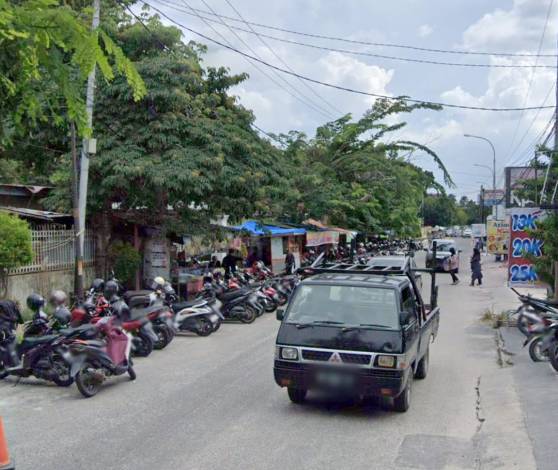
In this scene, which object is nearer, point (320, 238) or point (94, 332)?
point (94, 332)

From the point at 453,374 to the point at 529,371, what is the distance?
1.26 metres

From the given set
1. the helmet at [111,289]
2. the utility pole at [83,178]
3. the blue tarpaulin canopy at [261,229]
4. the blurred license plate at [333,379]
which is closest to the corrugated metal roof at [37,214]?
the utility pole at [83,178]

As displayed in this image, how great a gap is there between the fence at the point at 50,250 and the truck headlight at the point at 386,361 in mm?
10384

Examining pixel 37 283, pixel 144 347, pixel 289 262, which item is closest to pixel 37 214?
pixel 37 283

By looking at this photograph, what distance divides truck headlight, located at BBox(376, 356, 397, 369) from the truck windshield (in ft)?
1.53

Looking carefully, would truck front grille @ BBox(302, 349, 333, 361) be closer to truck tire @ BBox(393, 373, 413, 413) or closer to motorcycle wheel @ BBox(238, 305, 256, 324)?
truck tire @ BBox(393, 373, 413, 413)

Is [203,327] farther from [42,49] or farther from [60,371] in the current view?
[42,49]

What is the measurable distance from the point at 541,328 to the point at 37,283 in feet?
38.0

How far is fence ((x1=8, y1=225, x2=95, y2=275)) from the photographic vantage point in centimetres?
1599

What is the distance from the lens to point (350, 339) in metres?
7.82

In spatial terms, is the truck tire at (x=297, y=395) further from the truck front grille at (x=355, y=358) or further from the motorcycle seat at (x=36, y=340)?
the motorcycle seat at (x=36, y=340)

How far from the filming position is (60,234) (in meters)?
17.1

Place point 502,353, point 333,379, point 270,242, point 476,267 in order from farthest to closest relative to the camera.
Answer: point 270,242, point 476,267, point 502,353, point 333,379

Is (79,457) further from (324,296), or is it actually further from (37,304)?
(37,304)
